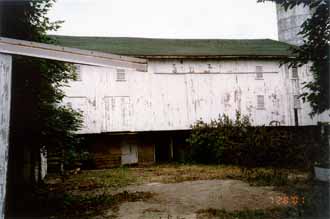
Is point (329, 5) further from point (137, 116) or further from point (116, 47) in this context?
point (116, 47)

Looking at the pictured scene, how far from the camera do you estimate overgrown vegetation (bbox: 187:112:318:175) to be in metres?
18.1

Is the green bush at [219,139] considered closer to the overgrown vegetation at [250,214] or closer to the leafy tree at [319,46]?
the leafy tree at [319,46]

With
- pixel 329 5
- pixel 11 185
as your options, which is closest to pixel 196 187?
pixel 11 185

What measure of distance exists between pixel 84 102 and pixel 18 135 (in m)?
14.3

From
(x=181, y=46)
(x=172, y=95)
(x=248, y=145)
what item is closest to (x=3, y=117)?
(x=248, y=145)

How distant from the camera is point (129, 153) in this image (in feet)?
80.3

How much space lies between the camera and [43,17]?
9.01 metres

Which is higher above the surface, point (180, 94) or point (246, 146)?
point (180, 94)

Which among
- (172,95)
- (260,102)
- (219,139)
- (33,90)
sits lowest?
(219,139)

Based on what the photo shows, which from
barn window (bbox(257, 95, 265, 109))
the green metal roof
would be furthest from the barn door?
barn window (bbox(257, 95, 265, 109))

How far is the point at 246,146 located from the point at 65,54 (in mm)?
15761
